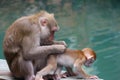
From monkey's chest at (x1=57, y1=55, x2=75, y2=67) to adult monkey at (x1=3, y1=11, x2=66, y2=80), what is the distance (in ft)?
0.26

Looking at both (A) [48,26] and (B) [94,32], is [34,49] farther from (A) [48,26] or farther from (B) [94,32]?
(B) [94,32]

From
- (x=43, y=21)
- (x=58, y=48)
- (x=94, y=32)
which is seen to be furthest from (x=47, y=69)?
(x=94, y=32)

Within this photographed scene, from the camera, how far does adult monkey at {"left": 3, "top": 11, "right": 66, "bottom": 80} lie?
3.41 m

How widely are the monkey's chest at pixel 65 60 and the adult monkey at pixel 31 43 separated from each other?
0.08 meters

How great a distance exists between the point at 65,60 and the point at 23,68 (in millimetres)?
410

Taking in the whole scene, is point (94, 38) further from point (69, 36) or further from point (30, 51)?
point (30, 51)

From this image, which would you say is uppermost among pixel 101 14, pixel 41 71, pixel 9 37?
pixel 9 37

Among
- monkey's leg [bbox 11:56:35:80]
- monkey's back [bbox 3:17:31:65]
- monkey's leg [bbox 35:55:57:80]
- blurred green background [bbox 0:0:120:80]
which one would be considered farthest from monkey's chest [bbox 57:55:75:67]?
blurred green background [bbox 0:0:120:80]

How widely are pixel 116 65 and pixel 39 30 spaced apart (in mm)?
4986

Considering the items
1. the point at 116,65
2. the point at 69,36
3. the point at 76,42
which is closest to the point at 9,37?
the point at 116,65

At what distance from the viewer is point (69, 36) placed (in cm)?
1123

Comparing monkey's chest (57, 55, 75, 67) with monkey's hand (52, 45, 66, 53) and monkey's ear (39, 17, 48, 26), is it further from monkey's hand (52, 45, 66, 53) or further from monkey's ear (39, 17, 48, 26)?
monkey's ear (39, 17, 48, 26)

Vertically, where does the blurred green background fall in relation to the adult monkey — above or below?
below

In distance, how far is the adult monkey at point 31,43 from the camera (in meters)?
3.41
